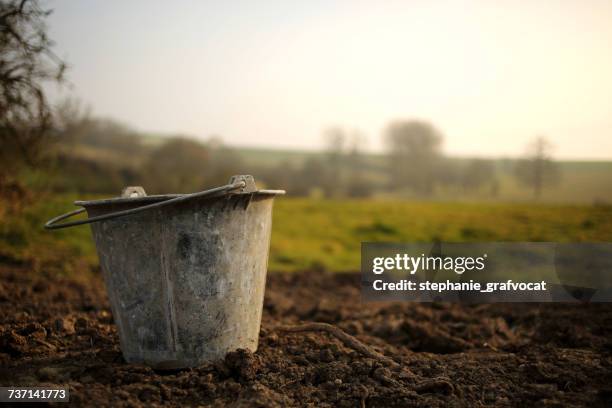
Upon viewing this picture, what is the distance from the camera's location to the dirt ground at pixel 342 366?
324 cm

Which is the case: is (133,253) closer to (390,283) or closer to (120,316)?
(120,316)

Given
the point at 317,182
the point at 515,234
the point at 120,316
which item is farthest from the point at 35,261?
the point at 317,182

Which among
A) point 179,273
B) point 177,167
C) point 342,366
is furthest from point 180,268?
point 177,167

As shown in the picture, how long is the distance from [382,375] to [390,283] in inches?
236

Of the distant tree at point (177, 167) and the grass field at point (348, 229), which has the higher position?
the distant tree at point (177, 167)

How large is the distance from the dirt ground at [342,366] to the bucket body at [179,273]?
0.63 ft

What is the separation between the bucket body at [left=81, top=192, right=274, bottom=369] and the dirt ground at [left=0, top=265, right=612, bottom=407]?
0.19 meters

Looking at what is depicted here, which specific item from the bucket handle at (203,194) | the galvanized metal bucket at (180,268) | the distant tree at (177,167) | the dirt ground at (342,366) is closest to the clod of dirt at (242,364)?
the dirt ground at (342,366)

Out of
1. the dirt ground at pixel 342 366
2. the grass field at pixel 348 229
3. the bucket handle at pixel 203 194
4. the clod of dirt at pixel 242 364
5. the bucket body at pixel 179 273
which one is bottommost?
the grass field at pixel 348 229

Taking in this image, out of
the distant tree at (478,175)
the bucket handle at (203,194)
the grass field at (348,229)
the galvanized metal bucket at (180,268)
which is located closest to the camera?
the bucket handle at (203,194)
